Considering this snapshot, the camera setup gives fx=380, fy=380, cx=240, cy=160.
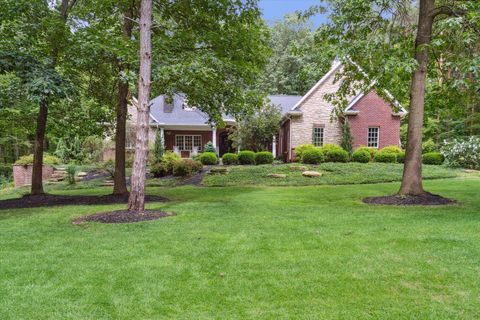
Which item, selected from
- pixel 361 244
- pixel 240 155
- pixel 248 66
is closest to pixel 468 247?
pixel 361 244

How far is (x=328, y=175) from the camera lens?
16562 millimetres

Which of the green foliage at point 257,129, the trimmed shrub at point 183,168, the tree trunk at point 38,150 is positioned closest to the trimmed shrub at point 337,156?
the green foliage at point 257,129

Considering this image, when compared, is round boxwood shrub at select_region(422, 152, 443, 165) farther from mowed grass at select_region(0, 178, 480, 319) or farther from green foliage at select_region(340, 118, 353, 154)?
mowed grass at select_region(0, 178, 480, 319)

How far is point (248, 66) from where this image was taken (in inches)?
425

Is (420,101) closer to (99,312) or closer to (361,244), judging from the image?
(361,244)

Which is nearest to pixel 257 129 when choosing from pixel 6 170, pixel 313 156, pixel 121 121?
pixel 313 156

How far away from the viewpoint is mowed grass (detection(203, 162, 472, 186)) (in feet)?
50.7

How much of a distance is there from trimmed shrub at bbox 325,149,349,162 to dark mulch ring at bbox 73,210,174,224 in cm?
1399

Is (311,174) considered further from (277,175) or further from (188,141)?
(188,141)

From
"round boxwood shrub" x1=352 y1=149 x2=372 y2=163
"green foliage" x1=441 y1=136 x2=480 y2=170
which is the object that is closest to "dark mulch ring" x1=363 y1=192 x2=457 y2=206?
"green foliage" x1=441 y1=136 x2=480 y2=170

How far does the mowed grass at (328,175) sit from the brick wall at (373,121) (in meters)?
4.22

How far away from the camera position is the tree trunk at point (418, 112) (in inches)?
385

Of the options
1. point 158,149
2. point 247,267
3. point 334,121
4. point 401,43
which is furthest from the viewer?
point 158,149

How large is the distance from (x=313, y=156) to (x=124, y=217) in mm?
13667
